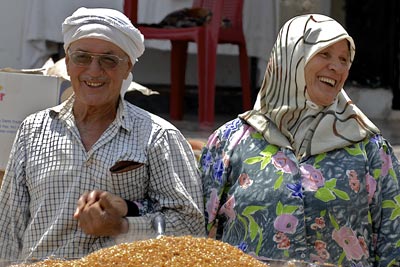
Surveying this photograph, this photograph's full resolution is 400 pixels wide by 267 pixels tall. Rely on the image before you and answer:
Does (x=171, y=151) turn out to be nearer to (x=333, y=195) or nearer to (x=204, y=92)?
(x=333, y=195)

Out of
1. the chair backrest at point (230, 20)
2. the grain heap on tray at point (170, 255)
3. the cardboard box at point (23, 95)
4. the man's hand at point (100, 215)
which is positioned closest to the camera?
the grain heap on tray at point (170, 255)

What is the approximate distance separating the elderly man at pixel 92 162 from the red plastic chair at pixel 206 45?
3.38 metres

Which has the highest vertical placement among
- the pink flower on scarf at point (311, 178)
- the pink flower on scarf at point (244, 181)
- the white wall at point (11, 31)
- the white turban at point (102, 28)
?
the white turban at point (102, 28)

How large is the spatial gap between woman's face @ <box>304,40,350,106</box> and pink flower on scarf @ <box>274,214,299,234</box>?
41 cm

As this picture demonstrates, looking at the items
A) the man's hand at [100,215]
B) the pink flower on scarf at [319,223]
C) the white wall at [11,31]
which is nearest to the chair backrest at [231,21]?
the white wall at [11,31]

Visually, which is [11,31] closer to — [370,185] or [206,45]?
[206,45]

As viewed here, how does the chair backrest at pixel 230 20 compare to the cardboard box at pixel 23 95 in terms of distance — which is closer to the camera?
the cardboard box at pixel 23 95

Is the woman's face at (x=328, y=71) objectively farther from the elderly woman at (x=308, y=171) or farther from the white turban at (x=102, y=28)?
the white turban at (x=102, y=28)

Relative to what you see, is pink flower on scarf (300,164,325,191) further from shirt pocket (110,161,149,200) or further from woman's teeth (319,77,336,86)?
shirt pocket (110,161,149,200)

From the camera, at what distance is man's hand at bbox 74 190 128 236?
10.1ft

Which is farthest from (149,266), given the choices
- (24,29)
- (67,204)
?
(24,29)

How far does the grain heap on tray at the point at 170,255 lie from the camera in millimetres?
2395

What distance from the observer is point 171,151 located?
3.32 meters

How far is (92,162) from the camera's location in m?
3.29
